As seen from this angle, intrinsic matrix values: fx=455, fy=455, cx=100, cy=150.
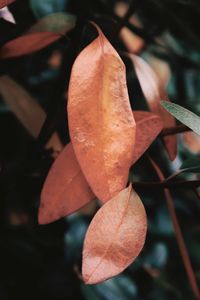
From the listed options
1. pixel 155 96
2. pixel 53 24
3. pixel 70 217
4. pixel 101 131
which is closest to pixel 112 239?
pixel 101 131

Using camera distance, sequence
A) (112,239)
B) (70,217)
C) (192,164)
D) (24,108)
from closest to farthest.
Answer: (112,239), (192,164), (24,108), (70,217)

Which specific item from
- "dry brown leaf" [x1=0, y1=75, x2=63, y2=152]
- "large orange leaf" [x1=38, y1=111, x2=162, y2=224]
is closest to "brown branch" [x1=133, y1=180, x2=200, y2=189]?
"large orange leaf" [x1=38, y1=111, x2=162, y2=224]

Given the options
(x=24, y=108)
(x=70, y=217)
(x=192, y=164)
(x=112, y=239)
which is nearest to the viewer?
(x=112, y=239)

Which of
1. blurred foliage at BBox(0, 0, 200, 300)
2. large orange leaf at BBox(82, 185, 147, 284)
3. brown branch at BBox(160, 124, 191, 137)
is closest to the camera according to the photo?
large orange leaf at BBox(82, 185, 147, 284)

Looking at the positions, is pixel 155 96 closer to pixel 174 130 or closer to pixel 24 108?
pixel 174 130

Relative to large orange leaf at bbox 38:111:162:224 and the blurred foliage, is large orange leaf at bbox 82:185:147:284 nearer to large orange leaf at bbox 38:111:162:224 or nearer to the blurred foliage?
large orange leaf at bbox 38:111:162:224

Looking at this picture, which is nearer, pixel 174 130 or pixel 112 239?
pixel 112 239

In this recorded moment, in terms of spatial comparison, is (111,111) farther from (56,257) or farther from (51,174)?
(56,257)
